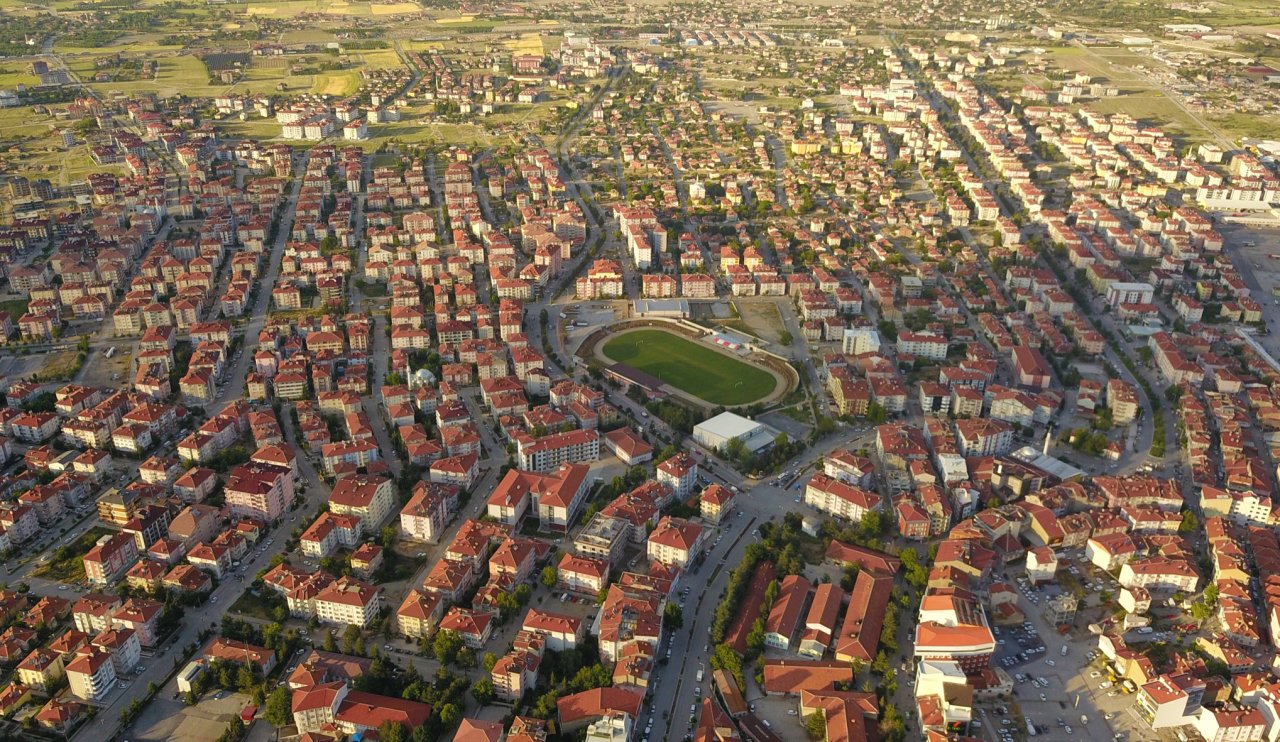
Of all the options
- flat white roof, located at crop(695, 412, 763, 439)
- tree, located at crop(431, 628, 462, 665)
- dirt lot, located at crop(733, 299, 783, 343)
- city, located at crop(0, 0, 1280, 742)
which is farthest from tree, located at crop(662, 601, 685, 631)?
dirt lot, located at crop(733, 299, 783, 343)

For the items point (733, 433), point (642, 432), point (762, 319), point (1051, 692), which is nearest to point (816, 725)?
point (1051, 692)

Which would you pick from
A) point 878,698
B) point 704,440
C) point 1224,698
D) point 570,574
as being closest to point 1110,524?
point 1224,698

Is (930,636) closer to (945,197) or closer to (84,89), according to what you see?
(945,197)

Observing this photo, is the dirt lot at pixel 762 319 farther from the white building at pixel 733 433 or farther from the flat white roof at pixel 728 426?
the white building at pixel 733 433

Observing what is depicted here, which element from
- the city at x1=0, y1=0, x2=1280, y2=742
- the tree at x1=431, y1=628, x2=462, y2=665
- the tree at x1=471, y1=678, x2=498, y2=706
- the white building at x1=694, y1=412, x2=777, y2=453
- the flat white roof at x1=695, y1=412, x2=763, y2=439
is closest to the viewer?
the tree at x1=471, y1=678, x2=498, y2=706

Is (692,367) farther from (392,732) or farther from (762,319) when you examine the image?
(392,732)

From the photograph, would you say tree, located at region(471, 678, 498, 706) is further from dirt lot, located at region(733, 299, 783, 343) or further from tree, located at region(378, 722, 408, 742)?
dirt lot, located at region(733, 299, 783, 343)
